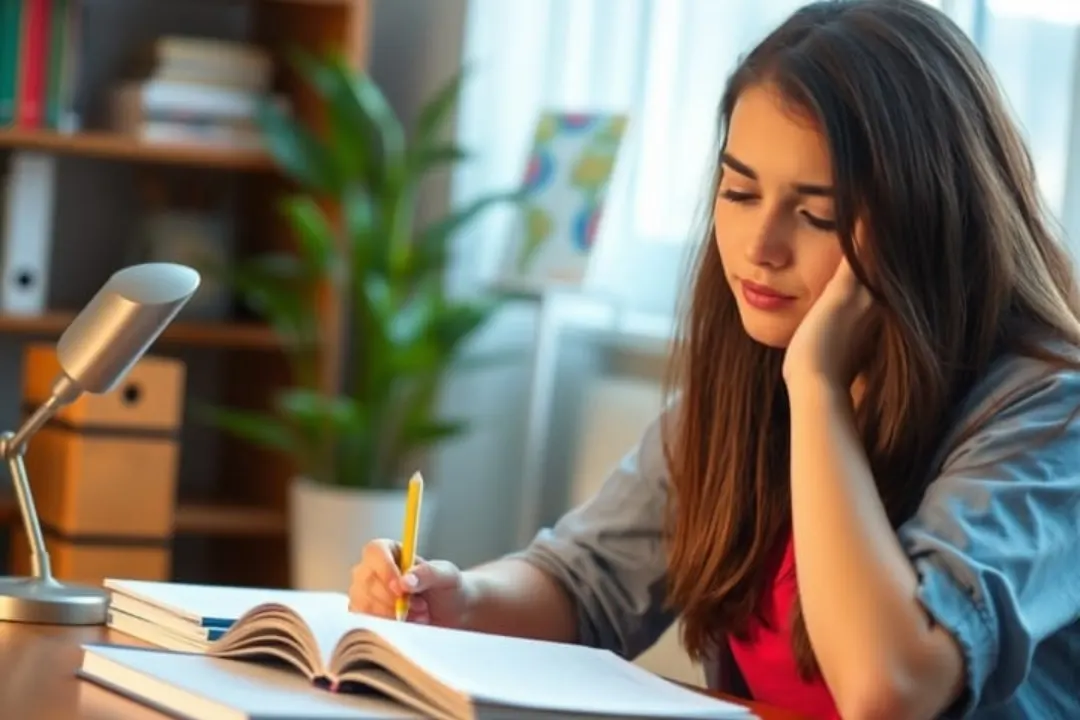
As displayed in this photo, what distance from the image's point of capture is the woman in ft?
4.27

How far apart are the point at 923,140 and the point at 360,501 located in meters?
1.84

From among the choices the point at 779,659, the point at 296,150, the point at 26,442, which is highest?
the point at 296,150

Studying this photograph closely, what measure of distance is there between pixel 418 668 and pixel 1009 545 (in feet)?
1.45

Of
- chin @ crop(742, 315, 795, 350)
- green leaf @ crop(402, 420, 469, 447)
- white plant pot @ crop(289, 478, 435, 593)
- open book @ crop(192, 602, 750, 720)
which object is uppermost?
chin @ crop(742, 315, 795, 350)

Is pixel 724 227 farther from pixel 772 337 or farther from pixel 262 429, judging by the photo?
pixel 262 429

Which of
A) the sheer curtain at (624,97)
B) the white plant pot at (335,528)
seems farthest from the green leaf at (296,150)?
the white plant pot at (335,528)

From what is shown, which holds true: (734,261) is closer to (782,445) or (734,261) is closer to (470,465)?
(782,445)

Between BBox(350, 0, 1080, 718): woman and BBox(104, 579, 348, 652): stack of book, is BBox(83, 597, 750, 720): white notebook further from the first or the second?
BBox(350, 0, 1080, 718): woman

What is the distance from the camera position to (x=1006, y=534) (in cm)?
133

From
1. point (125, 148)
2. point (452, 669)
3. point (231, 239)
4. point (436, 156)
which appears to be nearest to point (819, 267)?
point (452, 669)

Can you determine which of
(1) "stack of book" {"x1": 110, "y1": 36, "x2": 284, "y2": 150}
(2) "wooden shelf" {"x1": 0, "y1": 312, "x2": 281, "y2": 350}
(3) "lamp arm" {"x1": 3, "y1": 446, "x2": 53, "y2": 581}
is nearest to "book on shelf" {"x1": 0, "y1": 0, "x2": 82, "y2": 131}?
(1) "stack of book" {"x1": 110, "y1": 36, "x2": 284, "y2": 150}

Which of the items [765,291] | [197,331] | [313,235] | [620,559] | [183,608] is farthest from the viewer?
[197,331]

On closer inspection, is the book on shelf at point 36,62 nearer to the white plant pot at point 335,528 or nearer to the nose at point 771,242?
the white plant pot at point 335,528

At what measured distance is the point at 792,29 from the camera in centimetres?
155
